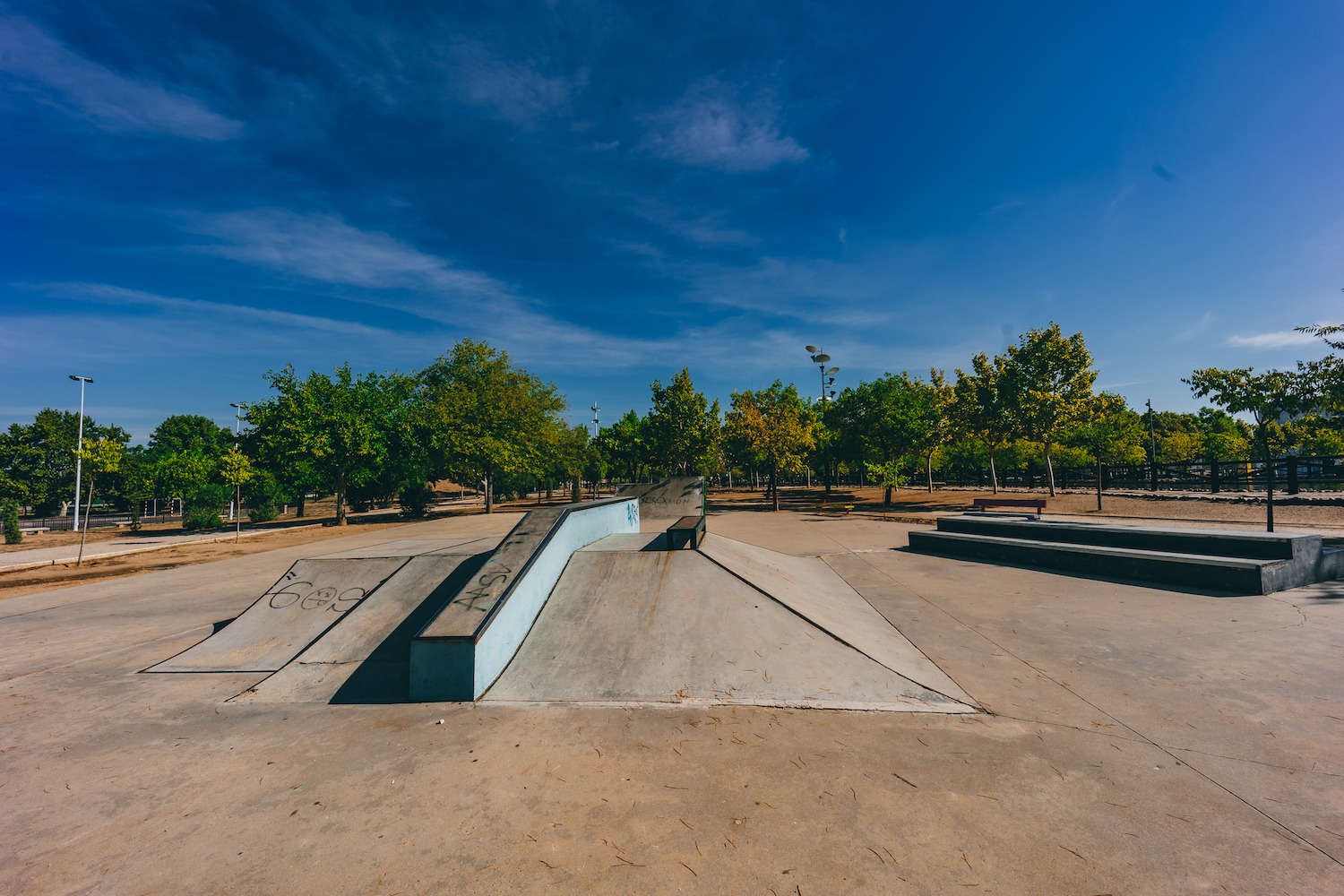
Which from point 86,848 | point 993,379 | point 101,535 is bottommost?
point 101,535

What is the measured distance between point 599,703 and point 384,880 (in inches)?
94.5

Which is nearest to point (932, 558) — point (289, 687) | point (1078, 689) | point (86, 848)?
point (1078, 689)

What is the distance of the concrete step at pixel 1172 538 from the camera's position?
8562 millimetres

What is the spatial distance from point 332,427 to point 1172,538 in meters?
37.3

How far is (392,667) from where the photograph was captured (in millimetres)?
5895

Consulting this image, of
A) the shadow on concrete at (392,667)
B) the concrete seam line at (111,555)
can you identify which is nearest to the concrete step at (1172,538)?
the shadow on concrete at (392,667)

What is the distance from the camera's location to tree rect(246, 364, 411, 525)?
1136 inches

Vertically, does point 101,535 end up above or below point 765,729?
below

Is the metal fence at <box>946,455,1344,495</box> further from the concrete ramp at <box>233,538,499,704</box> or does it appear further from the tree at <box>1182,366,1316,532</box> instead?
the concrete ramp at <box>233,538,499,704</box>

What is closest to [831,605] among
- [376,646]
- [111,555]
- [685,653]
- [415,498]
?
[685,653]

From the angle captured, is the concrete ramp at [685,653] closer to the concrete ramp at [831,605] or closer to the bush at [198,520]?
the concrete ramp at [831,605]

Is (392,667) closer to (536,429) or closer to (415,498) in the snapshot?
(536,429)

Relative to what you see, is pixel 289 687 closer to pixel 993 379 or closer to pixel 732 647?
pixel 732 647

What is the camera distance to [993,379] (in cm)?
2975
